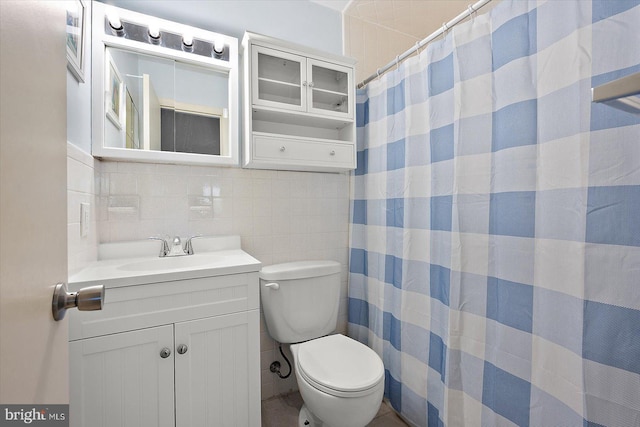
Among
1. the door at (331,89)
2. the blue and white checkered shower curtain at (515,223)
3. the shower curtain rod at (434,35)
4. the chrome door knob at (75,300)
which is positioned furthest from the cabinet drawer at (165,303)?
the shower curtain rod at (434,35)

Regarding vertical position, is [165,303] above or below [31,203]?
below

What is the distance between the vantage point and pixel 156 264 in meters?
1.36

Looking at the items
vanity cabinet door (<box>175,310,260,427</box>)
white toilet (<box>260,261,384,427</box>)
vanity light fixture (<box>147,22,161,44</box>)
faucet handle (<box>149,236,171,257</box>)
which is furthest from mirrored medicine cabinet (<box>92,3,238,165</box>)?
vanity cabinet door (<box>175,310,260,427</box>)

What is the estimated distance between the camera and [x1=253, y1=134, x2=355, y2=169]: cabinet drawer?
1.50 metres

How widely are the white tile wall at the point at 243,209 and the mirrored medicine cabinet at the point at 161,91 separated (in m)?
0.10

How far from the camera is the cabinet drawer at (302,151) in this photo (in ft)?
4.93

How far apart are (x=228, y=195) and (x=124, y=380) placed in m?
0.92

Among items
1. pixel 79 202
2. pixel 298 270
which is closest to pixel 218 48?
pixel 79 202

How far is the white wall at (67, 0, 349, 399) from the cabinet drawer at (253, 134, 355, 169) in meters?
0.20

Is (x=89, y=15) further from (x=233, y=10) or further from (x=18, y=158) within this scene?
(x=18, y=158)

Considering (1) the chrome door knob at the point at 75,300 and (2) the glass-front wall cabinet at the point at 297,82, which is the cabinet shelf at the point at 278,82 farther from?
(1) the chrome door knob at the point at 75,300

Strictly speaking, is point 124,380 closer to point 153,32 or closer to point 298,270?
point 298,270

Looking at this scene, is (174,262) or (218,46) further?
(218,46)

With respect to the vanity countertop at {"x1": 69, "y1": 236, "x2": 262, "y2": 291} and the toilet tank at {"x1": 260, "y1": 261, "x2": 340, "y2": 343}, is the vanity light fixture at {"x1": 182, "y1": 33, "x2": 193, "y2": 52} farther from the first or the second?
the toilet tank at {"x1": 260, "y1": 261, "x2": 340, "y2": 343}
